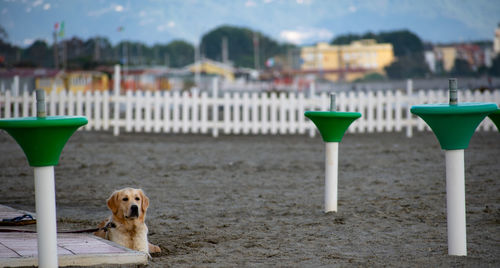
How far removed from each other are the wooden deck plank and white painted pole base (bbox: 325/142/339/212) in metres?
2.98

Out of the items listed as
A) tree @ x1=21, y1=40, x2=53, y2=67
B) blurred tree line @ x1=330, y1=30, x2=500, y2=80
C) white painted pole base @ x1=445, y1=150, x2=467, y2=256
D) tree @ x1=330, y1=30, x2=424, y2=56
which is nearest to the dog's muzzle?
white painted pole base @ x1=445, y1=150, x2=467, y2=256

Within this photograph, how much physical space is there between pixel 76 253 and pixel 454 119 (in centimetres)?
315

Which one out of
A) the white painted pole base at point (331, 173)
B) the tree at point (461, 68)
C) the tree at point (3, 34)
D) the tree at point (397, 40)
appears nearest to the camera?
the white painted pole base at point (331, 173)

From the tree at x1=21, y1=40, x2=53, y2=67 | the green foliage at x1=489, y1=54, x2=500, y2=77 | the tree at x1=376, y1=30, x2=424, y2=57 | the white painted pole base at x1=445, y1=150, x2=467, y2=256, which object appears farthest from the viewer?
the tree at x1=376, y1=30, x2=424, y2=57

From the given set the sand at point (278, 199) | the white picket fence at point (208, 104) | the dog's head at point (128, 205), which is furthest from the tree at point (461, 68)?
the dog's head at point (128, 205)

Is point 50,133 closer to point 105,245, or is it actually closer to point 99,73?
point 105,245

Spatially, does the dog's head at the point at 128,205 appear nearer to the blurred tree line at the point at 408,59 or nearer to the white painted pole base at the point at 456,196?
the white painted pole base at the point at 456,196

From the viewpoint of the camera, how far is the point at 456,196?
17.3 feet

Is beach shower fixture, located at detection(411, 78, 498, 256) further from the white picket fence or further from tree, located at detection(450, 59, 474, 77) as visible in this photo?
tree, located at detection(450, 59, 474, 77)

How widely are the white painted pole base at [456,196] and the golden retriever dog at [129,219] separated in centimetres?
261

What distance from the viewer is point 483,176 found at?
11.0 m

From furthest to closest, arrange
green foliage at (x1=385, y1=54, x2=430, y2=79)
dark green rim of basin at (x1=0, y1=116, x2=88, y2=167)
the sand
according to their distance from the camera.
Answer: green foliage at (x1=385, y1=54, x2=430, y2=79), the sand, dark green rim of basin at (x1=0, y1=116, x2=88, y2=167)

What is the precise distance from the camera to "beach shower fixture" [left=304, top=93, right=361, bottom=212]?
7.26 metres

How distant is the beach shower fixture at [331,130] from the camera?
7262mm
